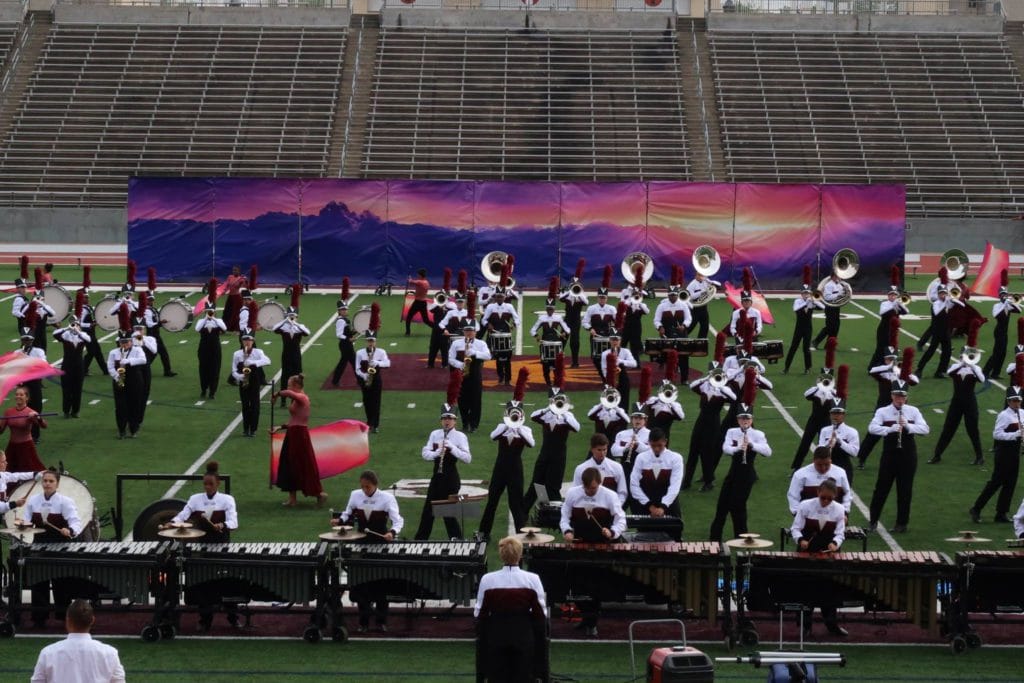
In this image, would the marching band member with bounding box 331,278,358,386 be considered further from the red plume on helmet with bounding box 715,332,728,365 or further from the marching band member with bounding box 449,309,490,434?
the red plume on helmet with bounding box 715,332,728,365

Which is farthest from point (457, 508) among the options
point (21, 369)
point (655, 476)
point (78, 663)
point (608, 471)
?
point (21, 369)

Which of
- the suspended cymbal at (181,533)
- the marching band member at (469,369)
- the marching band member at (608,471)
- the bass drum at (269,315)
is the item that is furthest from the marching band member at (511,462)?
the bass drum at (269,315)

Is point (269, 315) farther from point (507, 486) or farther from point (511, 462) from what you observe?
point (511, 462)

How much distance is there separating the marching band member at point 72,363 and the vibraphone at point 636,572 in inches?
407

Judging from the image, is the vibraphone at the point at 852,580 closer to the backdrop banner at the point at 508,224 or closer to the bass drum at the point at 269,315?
the bass drum at the point at 269,315

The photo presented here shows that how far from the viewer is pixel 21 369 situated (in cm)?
1930

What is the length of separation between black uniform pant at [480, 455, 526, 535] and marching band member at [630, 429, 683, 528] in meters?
1.08

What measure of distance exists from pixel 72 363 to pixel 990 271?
15563 mm

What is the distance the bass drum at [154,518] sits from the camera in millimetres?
13922

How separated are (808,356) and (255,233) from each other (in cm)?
1439

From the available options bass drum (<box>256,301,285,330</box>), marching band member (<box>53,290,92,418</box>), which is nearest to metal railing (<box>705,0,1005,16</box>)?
bass drum (<box>256,301,285,330</box>)

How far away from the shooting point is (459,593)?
12.5 meters

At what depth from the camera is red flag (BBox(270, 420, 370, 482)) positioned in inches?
679

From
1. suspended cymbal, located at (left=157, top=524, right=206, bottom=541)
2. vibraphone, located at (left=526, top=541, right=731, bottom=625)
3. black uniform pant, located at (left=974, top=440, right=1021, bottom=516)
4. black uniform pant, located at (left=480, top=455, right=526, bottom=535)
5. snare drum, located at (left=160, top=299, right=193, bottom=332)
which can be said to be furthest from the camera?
snare drum, located at (left=160, top=299, right=193, bottom=332)
